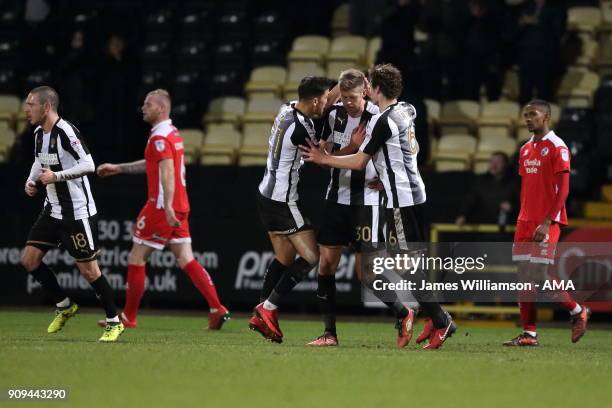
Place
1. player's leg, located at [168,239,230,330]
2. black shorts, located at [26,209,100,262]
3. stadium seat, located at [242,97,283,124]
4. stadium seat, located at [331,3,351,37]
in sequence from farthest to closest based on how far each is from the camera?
stadium seat, located at [331,3,351,37] → stadium seat, located at [242,97,283,124] → player's leg, located at [168,239,230,330] → black shorts, located at [26,209,100,262]

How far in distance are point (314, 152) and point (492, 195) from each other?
626cm

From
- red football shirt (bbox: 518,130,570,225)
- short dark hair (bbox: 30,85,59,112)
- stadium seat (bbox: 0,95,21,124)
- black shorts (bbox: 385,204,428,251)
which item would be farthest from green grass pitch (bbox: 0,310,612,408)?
stadium seat (bbox: 0,95,21,124)

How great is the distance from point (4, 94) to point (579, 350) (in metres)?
13.4

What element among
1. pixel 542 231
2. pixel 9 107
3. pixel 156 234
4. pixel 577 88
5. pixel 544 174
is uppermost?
pixel 577 88

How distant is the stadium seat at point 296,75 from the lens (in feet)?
67.8

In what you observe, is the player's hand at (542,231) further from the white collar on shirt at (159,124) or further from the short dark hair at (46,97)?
the short dark hair at (46,97)

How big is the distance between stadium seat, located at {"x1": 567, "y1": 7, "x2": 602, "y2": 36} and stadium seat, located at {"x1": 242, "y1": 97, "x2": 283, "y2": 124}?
4946 millimetres

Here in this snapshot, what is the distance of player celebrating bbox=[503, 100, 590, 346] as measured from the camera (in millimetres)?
12094

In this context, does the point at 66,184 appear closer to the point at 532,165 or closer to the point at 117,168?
the point at 117,168

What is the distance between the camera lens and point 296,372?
29.5 feet

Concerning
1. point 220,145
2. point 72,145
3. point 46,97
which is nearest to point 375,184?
point 72,145

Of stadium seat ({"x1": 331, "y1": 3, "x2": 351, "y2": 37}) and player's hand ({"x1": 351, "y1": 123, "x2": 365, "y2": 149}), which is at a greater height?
stadium seat ({"x1": 331, "y1": 3, "x2": 351, "y2": 37})

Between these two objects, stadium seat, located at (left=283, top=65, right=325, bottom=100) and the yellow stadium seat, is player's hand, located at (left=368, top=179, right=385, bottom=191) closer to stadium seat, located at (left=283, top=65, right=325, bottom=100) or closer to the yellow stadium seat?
the yellow stadium seat

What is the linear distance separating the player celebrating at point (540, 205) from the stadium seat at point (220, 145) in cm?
787
